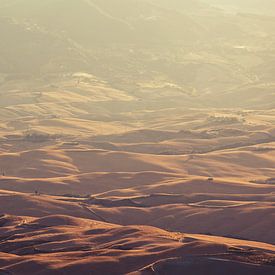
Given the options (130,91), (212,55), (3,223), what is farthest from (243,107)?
(3,223)

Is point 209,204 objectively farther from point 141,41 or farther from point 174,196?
point 141,41

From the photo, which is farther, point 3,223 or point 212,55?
point 212,55

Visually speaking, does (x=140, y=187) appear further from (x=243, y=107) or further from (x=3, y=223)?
(x=243, y=107)

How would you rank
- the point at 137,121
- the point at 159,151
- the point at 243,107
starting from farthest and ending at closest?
the point at 243,107 < the point at 137,121 < the point at 159,151

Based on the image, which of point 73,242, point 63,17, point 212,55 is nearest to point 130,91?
point 212,55

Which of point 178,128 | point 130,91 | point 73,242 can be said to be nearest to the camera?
point 73,242

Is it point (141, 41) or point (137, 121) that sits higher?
point (141, 41)
